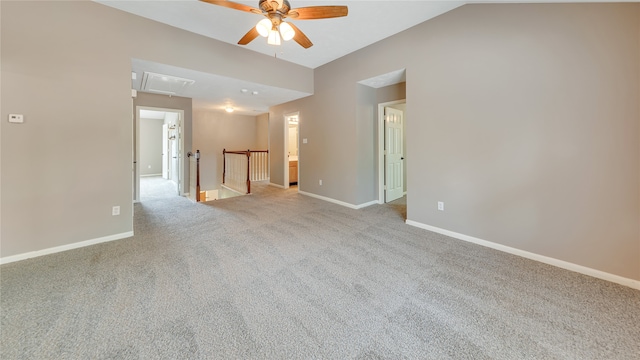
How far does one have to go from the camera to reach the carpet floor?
54.9 inches

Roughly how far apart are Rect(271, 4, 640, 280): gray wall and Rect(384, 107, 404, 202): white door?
1.31m

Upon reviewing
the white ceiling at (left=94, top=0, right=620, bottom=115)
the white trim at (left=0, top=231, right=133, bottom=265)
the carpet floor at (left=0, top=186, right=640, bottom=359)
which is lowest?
the carpet floor at (left=0, top=186, right=640, bottom=359)

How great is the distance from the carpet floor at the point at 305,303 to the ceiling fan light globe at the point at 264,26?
239 centimetres

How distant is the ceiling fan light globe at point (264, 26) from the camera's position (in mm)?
2346

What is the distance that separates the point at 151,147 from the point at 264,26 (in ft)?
32.2

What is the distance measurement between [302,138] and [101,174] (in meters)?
3.83

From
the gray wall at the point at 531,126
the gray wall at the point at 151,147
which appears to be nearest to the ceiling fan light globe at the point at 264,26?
the gray wall at the point at 531,126

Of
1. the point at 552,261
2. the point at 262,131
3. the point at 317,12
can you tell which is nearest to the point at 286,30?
the point at 317,12

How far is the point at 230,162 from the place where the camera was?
274 inches

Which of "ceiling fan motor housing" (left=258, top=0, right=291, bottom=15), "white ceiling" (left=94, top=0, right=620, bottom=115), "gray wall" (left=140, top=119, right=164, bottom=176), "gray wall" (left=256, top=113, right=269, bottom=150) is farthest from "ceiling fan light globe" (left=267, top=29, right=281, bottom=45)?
"gray wall" (left=140, top=119, right=164, bottom=176)

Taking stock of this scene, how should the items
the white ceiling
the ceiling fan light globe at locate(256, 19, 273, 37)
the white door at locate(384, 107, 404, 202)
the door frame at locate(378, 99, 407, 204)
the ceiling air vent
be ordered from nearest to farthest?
the ceiling fan light globe at locate(256, 19, 273, 37) < the white ceiling < the ceiling air vent < the door frame at locate(378, 99, 407, 204) < the white door at locate(384, 107, 404, 202)

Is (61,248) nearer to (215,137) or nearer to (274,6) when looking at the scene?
(274,6)

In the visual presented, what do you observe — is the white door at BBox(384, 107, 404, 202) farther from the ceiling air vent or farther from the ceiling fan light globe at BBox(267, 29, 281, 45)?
the ceiling air vent

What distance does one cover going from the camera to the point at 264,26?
2.36 meters
